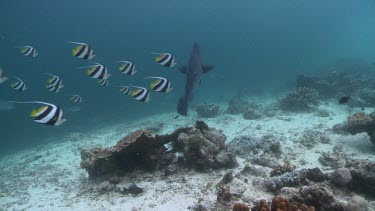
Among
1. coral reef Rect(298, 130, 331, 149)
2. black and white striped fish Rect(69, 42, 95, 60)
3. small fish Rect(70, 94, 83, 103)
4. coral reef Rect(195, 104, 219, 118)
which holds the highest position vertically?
black and white striped fish Rect(69, 42, 95, 60)

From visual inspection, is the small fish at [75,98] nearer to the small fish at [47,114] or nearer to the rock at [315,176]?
the small fish at [47,114]

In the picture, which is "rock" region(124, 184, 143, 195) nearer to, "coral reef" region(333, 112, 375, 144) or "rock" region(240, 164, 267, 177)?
"rock" region(240, 164, 267, 177)

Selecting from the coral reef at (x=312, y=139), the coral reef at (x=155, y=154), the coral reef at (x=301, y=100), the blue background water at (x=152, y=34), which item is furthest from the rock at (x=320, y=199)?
the blue background water at (x=152, y=34)

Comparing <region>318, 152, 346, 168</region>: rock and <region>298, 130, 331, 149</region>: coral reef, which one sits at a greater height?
<region>318, 152, 346, 168</region>: rock

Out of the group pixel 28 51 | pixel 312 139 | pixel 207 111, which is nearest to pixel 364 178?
pixel 312 139

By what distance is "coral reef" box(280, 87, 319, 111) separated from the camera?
50.7 feet

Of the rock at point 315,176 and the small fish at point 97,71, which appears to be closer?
the rock at point 315,176

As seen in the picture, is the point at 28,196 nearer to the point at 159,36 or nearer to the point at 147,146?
the point at 147,146

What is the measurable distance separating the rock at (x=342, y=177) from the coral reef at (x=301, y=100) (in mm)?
10359

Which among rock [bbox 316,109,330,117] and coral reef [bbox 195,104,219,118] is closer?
rock [bbox 316,109,330,117]

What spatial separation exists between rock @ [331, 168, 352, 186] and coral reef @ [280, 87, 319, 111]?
34.0ft

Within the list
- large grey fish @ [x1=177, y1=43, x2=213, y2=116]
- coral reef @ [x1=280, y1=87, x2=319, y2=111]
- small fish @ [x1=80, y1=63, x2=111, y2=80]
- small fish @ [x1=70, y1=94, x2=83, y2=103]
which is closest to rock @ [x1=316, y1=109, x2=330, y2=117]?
coral reef @ [x1=280, y1=87, x2=319, y2=111]

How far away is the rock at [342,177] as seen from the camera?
553cm

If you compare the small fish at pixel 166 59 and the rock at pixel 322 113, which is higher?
the small fish at pixel 166 59
